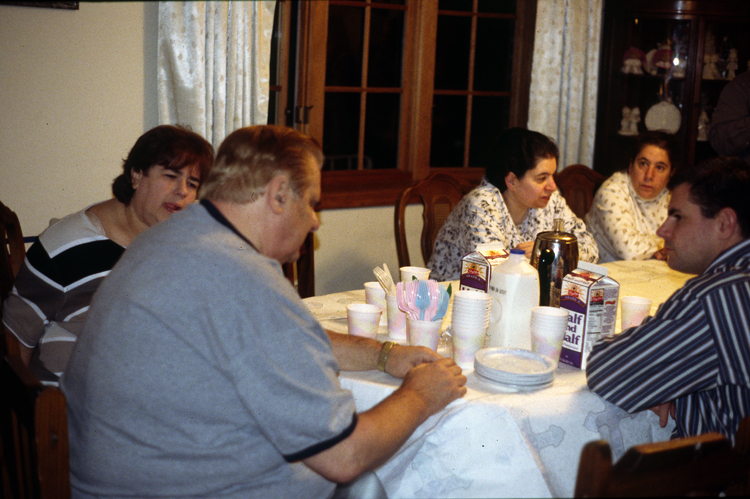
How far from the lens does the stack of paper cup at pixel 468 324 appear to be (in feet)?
4.90

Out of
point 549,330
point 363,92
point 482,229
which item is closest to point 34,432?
point 549,330

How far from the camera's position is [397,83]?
12.8ft

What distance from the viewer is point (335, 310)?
1911 mm

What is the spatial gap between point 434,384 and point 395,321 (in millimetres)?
381

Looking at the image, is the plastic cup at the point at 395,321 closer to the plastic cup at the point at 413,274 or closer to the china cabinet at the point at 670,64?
the plastic cup at the point at 413,274

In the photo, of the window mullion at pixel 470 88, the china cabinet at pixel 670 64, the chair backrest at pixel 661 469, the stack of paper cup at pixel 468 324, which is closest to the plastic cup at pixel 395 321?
the stack of paper cup at pixel 468 324

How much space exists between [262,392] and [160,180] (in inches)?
38.8

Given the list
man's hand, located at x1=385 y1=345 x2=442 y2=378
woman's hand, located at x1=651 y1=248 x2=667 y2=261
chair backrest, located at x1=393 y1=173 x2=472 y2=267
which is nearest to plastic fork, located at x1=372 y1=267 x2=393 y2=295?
man's hand, located at x1=385 y1=345 x2=442 y2=378

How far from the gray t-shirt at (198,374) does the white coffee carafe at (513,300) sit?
0.57m

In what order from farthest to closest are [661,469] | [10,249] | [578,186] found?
1. [578,186]
2. [10,249]
3. [661,469]

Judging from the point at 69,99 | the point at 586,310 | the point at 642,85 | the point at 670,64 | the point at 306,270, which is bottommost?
the point at 306,270

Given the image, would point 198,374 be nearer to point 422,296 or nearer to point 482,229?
point 422,296

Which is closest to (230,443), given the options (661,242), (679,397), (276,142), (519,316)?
(276,142)

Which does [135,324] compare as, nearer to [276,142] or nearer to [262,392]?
[262,392]
